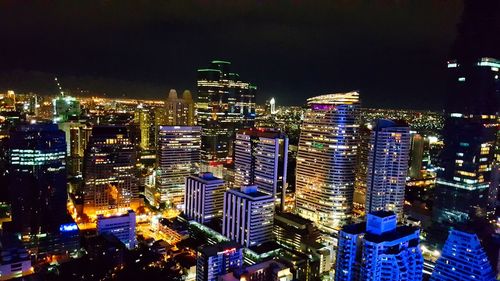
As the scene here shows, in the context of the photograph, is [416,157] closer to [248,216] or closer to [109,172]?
[248,216]

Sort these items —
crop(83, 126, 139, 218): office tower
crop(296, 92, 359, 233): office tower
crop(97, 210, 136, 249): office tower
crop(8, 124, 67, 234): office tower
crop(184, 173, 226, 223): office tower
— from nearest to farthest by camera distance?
crop(97, 210, 136, 249): office tower → crop(8, 124, 67, 234): office tower → crop(184, 173, 226, 223): office tower → crop(296, 92, 359, 233): office tower → crop(83, 126, 139, 218): office tower

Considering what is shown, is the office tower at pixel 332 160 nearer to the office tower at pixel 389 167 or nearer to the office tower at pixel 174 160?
the office tower at pixel 389 167

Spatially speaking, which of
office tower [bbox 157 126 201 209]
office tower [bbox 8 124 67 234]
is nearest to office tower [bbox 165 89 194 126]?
office tower [bbox 157 126 201 209]

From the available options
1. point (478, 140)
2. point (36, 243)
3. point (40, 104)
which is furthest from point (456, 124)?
point (40, 104)

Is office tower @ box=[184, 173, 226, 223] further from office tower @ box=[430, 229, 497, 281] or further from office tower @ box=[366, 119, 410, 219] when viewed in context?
office tower @ box=[430, 229, 497, 281]

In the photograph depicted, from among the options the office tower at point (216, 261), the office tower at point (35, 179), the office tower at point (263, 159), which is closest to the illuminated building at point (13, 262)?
the office tower at point (35, 179)

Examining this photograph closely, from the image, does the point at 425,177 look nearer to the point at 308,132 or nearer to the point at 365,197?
the point at 365,197
